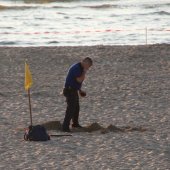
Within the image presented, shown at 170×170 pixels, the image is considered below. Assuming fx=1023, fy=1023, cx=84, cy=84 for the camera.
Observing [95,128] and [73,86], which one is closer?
[73,86]

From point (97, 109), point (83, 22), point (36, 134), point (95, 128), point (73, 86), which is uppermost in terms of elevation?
point (73, 86)

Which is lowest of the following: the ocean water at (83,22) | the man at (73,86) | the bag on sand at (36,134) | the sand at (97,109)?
the ocean water at (83,22)

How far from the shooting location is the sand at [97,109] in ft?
46.8

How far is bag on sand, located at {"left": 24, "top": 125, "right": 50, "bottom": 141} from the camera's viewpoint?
15.5m

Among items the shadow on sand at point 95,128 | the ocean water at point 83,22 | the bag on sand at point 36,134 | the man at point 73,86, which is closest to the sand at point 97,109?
the shadow on sand at point 95,128

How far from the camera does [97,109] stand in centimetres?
1914

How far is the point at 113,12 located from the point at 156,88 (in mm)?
30328

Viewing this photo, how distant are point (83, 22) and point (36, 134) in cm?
2885

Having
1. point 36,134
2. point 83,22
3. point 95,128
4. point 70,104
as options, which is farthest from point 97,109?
point 83,22

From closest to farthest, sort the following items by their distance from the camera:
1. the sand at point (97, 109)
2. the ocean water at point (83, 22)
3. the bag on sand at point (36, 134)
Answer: the sand at point (97, 109), the bag on sand at point (36, 134), the ocean water at point (83, 22)

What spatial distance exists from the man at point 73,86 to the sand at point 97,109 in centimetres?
29

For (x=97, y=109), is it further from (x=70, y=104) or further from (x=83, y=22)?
(x=83, y=22)

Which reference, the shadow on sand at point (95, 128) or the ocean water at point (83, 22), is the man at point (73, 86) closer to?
the shadow on sand at point (95, 128)

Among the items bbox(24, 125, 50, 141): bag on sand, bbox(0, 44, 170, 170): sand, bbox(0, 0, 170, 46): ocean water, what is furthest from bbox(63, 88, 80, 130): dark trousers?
bbox(0, 0, 170, 46): ocean water
